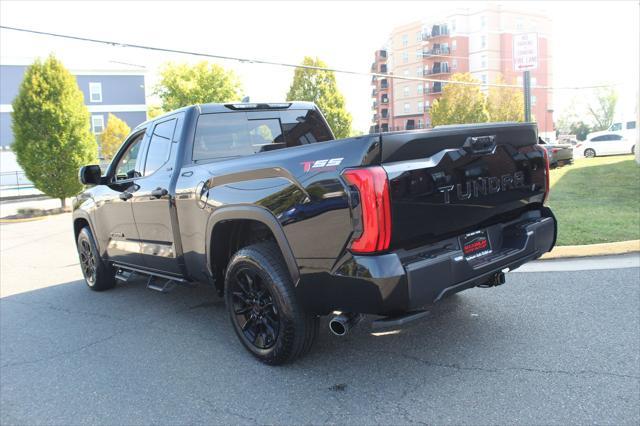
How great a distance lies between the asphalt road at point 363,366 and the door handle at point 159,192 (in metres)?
1.25

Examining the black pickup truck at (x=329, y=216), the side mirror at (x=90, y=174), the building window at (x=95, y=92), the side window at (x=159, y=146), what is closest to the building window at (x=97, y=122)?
the building window at (x=95, y=92)

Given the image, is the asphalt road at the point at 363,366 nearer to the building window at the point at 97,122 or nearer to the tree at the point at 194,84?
the tree at the point at 194,84

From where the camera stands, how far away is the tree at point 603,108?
314 ft

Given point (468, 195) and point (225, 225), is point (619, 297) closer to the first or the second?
point (468, 195)

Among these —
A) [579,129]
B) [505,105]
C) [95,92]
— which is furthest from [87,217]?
[579,129]

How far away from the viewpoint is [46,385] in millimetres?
3816

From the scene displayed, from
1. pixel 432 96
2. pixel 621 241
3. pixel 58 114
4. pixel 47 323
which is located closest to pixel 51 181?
pixel 58 114

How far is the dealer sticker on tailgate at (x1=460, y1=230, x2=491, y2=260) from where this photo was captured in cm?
343

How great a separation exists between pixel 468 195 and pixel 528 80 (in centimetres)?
1586

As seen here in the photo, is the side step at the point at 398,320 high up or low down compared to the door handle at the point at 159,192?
down

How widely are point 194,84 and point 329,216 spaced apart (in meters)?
46.2

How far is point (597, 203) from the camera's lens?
10445mm

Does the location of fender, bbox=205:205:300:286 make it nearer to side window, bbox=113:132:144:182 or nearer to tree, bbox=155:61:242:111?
side window, bbox=113:132:144:182

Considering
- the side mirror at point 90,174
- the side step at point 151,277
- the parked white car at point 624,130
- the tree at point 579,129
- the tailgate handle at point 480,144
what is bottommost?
the side step at point 151,277
